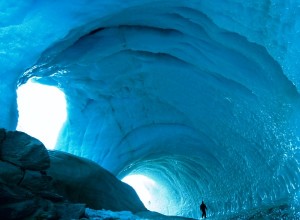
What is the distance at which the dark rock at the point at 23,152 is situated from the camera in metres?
4.43

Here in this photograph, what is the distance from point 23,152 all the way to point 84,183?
2.57 meters

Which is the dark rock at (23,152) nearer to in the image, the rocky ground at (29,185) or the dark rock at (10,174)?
the rocky ground at (29,185)

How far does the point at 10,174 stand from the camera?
4.21 m

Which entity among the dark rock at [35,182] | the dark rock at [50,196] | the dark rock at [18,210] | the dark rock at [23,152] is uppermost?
the dark rock at [23,152]

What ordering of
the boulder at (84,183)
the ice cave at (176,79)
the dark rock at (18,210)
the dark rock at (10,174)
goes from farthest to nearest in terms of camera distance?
1. the boulder at (84,183)
2. the ice cave at (176,79)
3. the dark rock at (10,174)
4. the dark rock at (18,210)

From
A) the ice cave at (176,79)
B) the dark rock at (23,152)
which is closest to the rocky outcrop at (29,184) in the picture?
the dark rock at (23,152)

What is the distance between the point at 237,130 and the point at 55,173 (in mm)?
4711

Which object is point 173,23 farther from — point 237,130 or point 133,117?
point 133,117

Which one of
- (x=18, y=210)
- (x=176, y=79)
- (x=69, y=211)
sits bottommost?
(x=18, y=210)

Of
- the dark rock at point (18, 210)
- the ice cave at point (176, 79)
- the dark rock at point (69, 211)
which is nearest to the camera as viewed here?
the dark rock at point (18, 210)

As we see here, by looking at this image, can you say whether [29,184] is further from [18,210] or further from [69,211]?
[69,211]

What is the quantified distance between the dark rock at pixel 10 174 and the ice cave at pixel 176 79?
58.5 inches

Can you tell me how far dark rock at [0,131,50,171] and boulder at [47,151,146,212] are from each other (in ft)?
5.27

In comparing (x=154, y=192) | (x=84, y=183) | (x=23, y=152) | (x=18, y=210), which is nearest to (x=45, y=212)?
(x=18, y=210)
